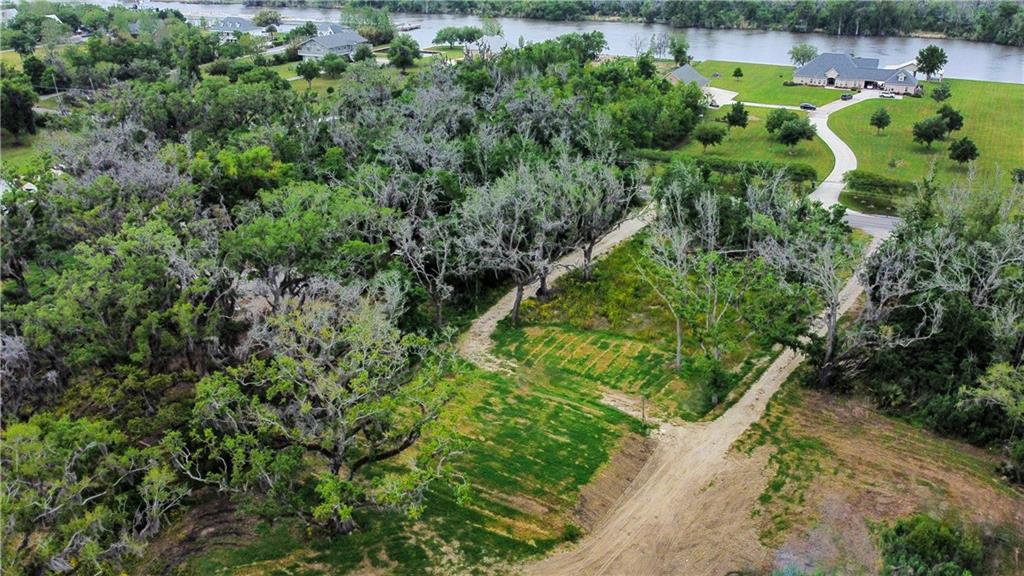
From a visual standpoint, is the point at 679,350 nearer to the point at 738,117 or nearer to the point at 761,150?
the point at 761,150

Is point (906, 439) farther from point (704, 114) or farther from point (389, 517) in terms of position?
point (704, 114)

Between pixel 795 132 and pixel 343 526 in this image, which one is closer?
pixel 343 526

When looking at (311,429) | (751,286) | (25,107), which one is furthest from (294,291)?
(25,107)

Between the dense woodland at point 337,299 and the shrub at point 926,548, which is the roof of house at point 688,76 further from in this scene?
Answer: the shrub at point 926,548

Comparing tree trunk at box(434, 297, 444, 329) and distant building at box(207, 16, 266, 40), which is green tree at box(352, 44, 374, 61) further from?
tree trunk at box(434, 297, 444, 329)

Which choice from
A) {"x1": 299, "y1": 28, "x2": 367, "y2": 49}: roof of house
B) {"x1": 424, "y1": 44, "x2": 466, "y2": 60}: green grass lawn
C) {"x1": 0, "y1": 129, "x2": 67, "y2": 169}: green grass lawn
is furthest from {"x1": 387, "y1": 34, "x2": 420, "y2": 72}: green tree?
{"x1": 0, "y1": 129, "x2": 67, "y2": 169}: green grass lawn

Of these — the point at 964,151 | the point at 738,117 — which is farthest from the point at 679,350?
the point at 738,117
